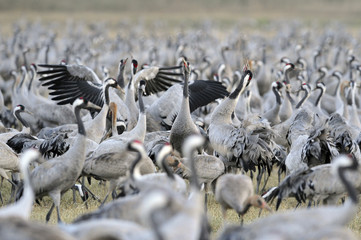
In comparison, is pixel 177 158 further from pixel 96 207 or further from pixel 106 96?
pixel 106 96

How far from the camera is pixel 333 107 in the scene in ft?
39.0

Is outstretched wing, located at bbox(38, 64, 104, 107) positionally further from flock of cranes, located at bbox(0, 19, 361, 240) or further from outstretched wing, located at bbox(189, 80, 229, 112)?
outstretched wing, located at bbox(189, 80, 229, 112)

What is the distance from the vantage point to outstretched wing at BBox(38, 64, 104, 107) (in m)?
9.43

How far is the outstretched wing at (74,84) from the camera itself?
9.43 meters

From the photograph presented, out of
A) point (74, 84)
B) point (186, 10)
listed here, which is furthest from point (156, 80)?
point (186, 10)

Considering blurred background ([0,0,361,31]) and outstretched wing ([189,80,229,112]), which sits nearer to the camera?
outstretched wing ([189,80,229,112])

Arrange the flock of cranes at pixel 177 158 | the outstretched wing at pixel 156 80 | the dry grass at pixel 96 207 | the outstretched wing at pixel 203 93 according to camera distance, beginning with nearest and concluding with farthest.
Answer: the flock of cranes at pixel 177 158 < the dry grass at pixel 96 207 < the outstretched wing at pixel 203 93 < the outstretched wing at pixel 156 80

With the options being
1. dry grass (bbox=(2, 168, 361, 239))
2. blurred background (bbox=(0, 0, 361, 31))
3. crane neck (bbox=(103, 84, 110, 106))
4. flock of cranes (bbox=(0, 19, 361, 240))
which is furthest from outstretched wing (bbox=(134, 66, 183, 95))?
blurred background (bbox=(0, 0, 361, 31))

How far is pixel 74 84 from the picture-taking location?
31.7ft

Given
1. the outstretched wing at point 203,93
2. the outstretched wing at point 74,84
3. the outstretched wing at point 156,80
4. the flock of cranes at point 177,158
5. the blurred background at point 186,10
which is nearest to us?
the flock of cranes at point 177,158

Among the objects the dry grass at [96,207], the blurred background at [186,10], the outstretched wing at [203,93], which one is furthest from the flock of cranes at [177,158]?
the blurred background at [186,10]

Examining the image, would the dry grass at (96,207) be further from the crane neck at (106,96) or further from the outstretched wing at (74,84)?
the outstretched wing at (74,84)

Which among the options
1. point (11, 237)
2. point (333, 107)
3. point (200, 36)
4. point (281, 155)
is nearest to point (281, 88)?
point (333, 107)

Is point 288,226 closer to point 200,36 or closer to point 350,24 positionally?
point 200,36
